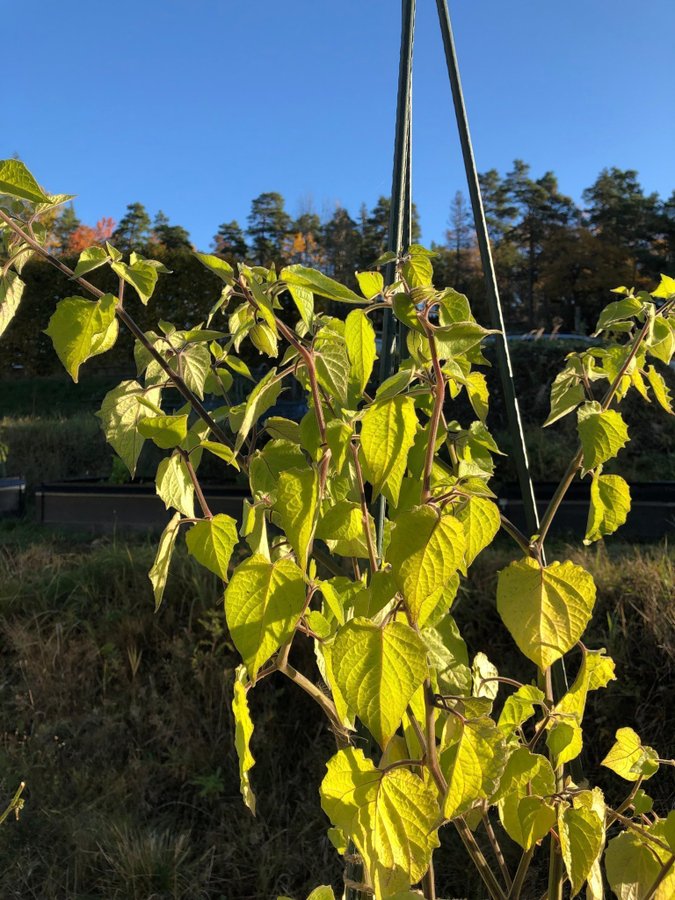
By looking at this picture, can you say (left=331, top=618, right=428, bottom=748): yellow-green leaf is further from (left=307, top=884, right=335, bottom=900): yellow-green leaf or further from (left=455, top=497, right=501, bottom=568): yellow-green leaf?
(left=307, top=884, right=335, bottom=900): yellow-green leaf

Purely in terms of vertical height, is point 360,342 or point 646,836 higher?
point 360,342

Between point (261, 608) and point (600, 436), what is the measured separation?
42 centimetres

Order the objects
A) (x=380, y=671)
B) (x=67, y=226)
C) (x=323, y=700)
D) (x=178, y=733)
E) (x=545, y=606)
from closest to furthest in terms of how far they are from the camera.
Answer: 1. (x=380, y=671)
2. (x=545, y=606)
3. (x=323, y=700)
4. (x=178, y=733)
5. (x=67, y=226)

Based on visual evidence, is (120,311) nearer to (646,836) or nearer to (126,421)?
(126,421)

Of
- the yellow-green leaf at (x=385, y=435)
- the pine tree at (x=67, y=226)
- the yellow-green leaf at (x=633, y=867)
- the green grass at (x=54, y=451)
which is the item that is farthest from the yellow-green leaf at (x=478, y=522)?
the pine tree at (x=67, y=226)

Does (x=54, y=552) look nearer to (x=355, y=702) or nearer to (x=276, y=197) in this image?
(x=355, y=702)

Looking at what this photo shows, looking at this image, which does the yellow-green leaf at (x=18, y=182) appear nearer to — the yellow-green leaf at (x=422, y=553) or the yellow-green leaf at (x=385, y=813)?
the yellow-green leaf at (x=422, y=553)

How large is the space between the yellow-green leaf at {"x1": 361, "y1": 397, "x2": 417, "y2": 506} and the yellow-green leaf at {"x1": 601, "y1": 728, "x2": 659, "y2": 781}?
0.49 meters

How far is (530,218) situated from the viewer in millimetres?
23219

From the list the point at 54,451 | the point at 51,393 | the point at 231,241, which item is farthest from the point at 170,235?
the point at 54,451

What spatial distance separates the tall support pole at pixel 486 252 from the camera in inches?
35.2

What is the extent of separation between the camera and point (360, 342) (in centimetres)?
60

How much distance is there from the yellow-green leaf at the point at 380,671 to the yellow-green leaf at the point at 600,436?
0.33 m

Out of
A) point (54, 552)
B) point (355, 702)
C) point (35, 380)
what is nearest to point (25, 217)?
point (355, 702)
